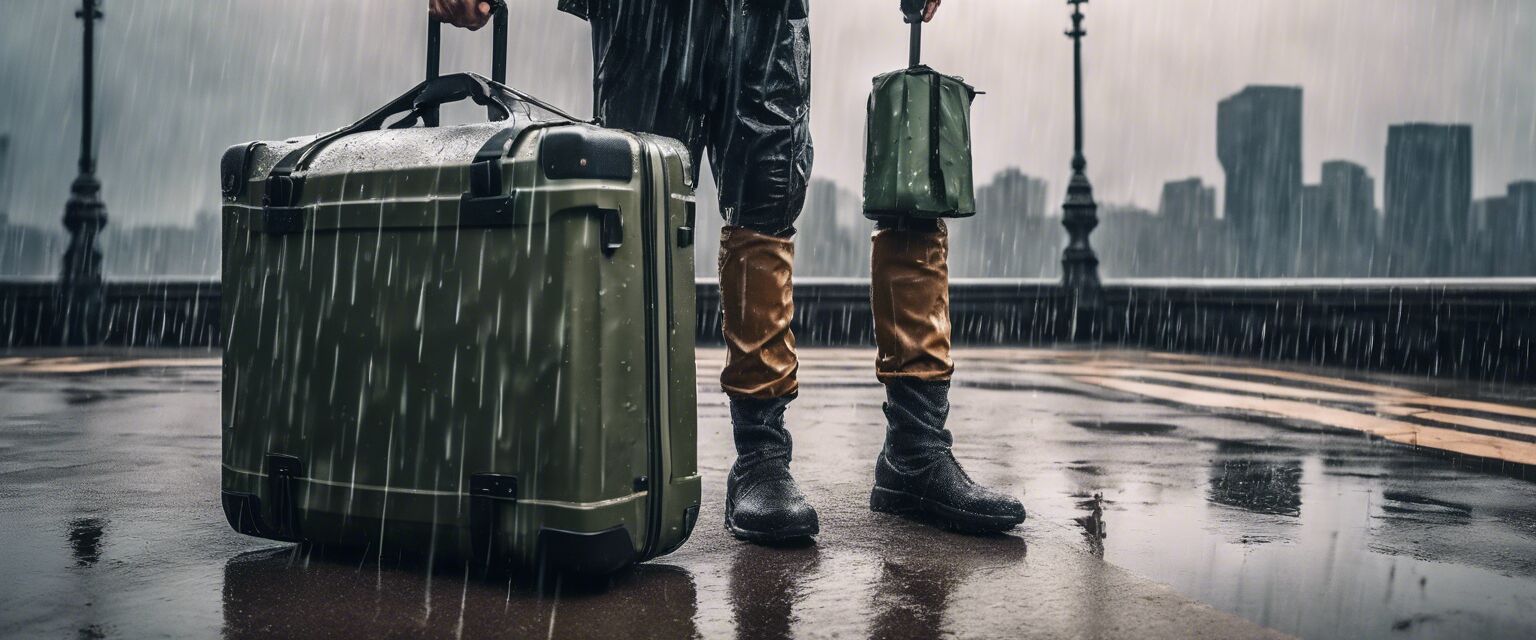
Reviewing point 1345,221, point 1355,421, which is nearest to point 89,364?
point 1355,421

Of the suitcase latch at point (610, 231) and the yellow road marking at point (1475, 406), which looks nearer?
the suitcase latch at point (610, 231)

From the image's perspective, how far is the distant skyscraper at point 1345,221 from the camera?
111125mm

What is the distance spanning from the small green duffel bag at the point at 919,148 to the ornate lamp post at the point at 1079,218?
13780 mm

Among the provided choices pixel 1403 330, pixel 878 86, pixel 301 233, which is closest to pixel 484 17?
pixel 301 233

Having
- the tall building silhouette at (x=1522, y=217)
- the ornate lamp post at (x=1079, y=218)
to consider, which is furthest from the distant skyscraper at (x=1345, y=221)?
the ornate lamp post at (x=1079, y=218)

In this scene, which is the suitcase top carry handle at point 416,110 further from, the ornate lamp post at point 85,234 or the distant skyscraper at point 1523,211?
the distant skyscraper at point 1523,211

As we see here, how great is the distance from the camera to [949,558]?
256cm

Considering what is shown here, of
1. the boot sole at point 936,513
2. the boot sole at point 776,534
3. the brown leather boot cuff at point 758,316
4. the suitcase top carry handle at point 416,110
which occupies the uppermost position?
the suitcase top carry handle at point 416,110

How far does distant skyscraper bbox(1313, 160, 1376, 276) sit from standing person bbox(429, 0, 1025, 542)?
111429 millimetres

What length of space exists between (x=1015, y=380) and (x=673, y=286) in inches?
267

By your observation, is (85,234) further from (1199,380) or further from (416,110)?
(416,110)

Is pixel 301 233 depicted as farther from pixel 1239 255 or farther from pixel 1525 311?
pixel 1239 255

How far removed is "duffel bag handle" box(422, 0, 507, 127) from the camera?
2.62 metres

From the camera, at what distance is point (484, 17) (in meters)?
2.67
